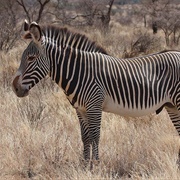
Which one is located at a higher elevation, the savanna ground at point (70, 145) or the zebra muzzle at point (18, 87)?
the zebra muzzle at point (18, 87)

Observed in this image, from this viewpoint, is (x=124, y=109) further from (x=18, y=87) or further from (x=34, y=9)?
(x=34, y=9)

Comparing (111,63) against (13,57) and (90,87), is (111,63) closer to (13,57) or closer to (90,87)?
(90,87)

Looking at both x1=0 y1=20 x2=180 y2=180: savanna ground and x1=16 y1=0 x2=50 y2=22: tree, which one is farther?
x1=16 y1=0 x2=50 y2=22: tree

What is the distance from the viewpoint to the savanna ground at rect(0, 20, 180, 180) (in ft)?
14.8

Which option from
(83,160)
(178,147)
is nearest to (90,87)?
(83,160)

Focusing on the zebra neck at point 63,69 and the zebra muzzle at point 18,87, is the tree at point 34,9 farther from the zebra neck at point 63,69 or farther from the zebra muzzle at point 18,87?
the zebra muzzle at point 18,87

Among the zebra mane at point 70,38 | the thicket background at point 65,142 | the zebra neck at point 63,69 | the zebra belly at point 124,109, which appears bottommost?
the thicket background at point 65,142

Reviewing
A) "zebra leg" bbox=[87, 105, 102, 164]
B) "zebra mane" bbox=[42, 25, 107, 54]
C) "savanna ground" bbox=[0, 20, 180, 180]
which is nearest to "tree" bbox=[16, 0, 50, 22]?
"savanna ground" bbox=[0, 20, 180, 180]

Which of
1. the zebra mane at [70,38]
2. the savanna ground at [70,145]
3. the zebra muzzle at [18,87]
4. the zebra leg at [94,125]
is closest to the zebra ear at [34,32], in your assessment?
the zebra mane at [70,38]

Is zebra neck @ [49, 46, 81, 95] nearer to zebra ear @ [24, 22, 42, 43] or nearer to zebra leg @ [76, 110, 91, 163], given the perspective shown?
zebra ear @ [24, 22, 42, 43]

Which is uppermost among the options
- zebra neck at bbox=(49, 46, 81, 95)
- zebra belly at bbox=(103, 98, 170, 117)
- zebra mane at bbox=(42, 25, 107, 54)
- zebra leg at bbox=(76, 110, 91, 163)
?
zebra mane at bbox=(42, 25, 107, 54)

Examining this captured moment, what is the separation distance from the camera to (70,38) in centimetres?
475

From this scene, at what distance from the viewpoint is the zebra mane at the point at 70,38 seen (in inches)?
184

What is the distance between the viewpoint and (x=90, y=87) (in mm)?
4562
